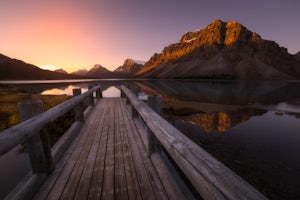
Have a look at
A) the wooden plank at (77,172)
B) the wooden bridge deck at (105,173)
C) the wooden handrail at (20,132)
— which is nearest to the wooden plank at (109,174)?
the wooden bridge deck at (105,173)

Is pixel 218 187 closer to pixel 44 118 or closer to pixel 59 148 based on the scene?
pixel 44 118

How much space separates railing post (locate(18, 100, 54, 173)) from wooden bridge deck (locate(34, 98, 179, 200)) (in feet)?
0.87

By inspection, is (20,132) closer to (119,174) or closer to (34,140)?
(34,140)

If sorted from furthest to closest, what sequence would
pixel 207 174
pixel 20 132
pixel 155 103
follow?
pixel 155 103
pixel 20 132
pixel 207 174

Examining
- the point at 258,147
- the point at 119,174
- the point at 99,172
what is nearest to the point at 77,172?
the point at 99,172

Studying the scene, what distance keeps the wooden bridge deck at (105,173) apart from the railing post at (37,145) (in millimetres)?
266

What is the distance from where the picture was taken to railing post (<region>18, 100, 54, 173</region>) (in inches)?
116

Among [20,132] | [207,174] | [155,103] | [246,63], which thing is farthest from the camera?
[246,63]

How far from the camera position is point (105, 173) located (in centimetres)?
335

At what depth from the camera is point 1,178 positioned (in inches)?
247

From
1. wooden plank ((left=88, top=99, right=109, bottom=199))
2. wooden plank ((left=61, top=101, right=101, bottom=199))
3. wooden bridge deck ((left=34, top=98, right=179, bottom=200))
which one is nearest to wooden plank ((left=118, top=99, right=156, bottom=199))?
wooden bridge deck ((left=34, top=98, right=179, bottom=200))

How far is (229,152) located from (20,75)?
214 metres

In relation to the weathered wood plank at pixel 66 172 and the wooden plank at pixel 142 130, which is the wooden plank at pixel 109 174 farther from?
the wooden plank at pixel 142 130

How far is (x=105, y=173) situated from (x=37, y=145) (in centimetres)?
132
